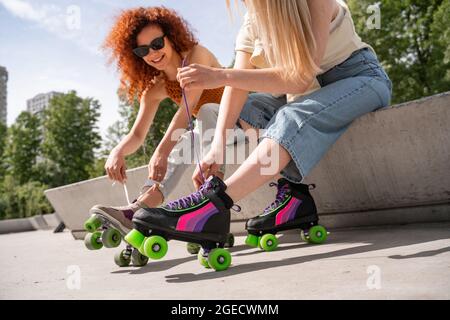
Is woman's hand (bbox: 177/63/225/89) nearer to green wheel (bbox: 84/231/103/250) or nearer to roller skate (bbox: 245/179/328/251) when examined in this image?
roller skate (bbox: 245/179/328/251)

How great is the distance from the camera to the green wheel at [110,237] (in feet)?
9.11

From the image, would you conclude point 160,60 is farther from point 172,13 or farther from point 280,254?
point 280,254

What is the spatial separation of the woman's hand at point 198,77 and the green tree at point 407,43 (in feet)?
57.4

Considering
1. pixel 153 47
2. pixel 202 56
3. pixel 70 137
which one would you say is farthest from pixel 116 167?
pixel 70 137

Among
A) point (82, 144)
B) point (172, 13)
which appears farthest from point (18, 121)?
point (172, 13)

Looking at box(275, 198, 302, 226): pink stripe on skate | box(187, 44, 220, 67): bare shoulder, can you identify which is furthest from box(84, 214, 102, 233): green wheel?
box(187, 44, 220, 67): bare shoulder

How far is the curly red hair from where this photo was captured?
3.31m

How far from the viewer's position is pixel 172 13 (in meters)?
3.59

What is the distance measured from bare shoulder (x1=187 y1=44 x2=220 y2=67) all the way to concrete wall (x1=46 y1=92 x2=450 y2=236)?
1.12 meters

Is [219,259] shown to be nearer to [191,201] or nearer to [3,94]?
Answer: [191,201]

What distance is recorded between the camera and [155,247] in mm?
2078

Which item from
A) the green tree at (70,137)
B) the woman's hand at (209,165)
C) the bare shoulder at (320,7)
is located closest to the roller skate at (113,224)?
the woman's hand at (209,165)

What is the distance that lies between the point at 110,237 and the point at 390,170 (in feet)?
5.85
